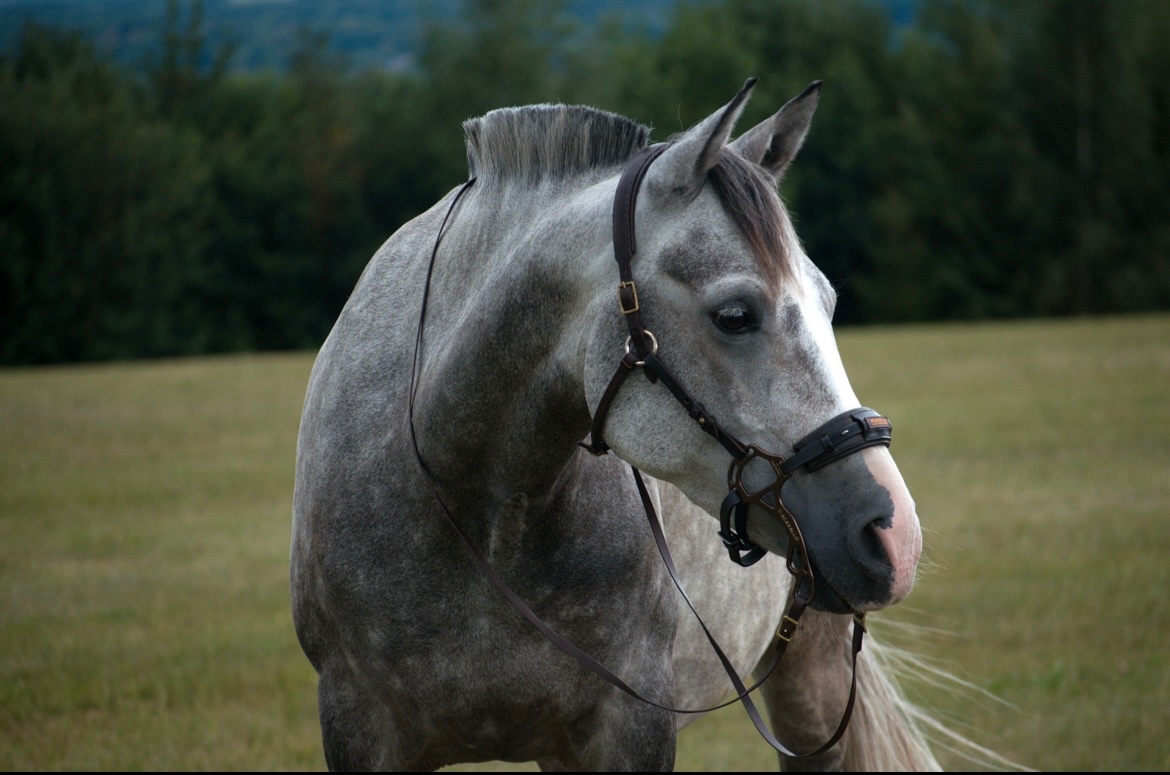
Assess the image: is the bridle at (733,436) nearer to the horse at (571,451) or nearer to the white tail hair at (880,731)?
the horse at (571,451)

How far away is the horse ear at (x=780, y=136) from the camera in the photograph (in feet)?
7.80

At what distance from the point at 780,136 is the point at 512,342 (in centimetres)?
76

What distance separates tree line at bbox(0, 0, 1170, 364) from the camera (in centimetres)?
3036

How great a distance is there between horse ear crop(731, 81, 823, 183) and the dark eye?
396 millimetres

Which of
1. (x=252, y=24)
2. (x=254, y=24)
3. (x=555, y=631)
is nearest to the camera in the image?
(x=555, y=631)

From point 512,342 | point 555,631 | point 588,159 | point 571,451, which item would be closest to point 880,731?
point 555,631

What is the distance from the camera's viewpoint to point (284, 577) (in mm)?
7551

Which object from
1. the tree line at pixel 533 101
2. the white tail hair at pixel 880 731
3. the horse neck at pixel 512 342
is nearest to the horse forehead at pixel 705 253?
the horse neck at pixel 512 342

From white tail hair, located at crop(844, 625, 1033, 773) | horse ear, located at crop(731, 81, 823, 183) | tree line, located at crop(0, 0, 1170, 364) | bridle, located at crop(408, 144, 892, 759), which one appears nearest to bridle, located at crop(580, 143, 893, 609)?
bridle, located at crop(408, 144, 892, 759)

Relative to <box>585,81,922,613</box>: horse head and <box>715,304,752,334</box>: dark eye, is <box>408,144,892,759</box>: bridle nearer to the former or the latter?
<box>585,81,922,613</box>: horse head

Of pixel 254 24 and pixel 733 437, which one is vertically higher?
pixel 733 437

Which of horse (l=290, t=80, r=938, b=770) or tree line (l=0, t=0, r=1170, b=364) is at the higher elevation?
horse (l=290, t=80, r=938, b=770)

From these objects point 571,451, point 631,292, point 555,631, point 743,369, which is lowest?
point 555,631

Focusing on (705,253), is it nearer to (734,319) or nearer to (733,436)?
(734,319)
